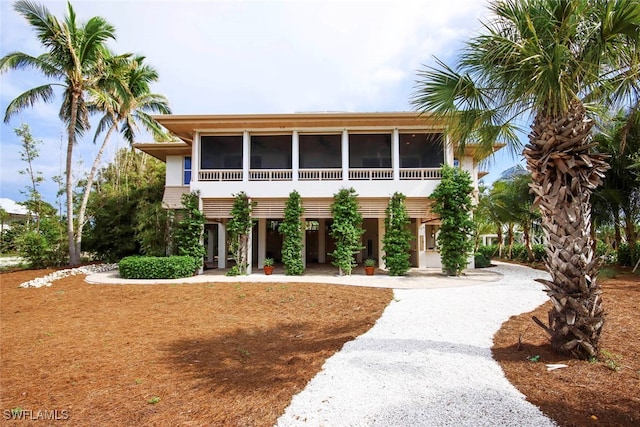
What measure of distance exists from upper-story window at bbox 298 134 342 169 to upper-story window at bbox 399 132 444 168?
3.19 metres

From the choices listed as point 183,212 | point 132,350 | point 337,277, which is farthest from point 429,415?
point 183,212

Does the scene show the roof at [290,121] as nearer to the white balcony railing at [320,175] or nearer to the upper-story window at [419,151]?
the upper-story window at [419,151]

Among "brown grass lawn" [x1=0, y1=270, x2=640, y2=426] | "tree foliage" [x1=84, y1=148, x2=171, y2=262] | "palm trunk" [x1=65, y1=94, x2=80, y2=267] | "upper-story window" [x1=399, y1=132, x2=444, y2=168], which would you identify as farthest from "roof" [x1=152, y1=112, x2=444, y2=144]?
"brown grass lawn" [x1=0, y1=270, x2=640, y2=426]

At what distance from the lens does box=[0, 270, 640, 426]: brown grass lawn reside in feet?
11.2

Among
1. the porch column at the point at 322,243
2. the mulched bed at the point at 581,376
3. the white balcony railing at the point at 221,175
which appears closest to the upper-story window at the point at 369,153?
the white balcony railing at the point at 221,175

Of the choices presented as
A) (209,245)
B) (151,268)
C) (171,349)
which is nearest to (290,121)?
(151,268)

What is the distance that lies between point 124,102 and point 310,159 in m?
9.81

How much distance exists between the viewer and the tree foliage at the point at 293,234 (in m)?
13.7

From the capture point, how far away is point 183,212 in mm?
14258

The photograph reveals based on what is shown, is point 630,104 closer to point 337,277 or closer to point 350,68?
point 350,68

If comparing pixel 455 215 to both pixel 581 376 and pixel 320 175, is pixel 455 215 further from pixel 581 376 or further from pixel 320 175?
pixel 581 376

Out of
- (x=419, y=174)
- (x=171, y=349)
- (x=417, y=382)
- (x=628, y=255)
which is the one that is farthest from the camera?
(x=628, y=255)

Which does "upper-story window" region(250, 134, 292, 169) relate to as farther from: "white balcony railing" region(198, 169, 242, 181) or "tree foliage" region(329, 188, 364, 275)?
"tree foliage" region(329, 188, 364, 275)

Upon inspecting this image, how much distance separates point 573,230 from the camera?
4.44 m
